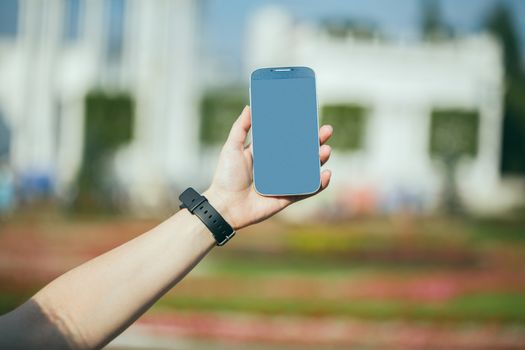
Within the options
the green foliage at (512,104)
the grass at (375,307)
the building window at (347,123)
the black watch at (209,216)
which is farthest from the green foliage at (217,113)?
the black watch at (209,216)

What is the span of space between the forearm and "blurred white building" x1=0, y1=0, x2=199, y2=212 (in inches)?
1076

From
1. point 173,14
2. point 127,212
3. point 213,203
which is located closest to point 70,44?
point 173,14

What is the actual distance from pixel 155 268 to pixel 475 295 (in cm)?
1004

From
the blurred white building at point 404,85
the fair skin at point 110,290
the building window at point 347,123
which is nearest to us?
the fair skin at point 110,290

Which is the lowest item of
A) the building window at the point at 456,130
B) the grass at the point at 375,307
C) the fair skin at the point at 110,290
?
the grass at the point at 375,307

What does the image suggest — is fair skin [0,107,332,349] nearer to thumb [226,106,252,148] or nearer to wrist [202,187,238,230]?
wrist [202,187,238,230]

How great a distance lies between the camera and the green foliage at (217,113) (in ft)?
95.2

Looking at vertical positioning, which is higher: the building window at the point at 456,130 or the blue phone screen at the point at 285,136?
the blue phone screen at the point at 285,136

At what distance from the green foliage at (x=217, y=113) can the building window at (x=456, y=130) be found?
26.0 feet

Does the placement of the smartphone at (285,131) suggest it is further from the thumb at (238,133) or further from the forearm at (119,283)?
the forearm at (119,283)

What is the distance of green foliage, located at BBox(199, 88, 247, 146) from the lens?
29031 mm

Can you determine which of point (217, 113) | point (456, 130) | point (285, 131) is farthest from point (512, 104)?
point (285, 131)

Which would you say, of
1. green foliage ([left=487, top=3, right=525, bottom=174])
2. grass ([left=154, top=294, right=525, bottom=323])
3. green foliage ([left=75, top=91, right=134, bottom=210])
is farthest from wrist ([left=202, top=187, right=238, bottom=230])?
green foliage ([left=487, top=3, right=525, bottom=174])

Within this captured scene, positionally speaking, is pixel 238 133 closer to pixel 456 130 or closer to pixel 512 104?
pixel 456 130
